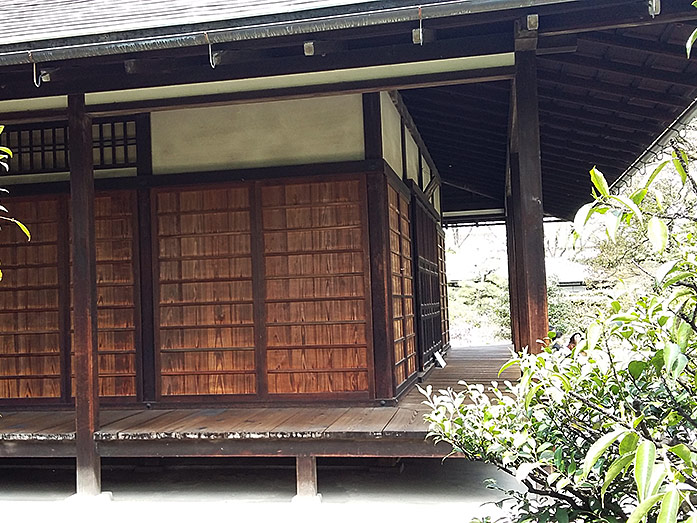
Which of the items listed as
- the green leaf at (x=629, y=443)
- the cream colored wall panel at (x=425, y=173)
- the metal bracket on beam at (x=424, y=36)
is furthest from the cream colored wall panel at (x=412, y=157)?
the green leaf at (x=629, y=443)

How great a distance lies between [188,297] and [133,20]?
244 centimetres

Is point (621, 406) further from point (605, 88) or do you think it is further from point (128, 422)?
point (128, 422)

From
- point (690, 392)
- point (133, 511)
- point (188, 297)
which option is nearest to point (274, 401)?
point (188, 297)

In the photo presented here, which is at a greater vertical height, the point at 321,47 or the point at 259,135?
the point at 321,47

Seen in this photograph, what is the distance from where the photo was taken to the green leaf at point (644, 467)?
3.59 feet

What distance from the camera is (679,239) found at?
5.15ft

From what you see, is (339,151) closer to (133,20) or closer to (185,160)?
(185,160)

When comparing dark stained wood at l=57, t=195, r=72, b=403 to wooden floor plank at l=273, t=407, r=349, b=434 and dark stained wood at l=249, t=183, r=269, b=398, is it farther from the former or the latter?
wooden floor plank at l=273, t=407, r=349, b=434

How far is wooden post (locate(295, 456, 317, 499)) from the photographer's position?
14.5 feet

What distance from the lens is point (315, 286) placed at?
548 cm

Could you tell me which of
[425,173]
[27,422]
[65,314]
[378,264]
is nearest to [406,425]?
[378,264]

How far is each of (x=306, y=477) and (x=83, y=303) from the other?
173 centimetres

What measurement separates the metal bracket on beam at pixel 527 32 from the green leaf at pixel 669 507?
9.91 ft

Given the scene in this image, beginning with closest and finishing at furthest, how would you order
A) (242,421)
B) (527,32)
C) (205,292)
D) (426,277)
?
(527,32) < (242,421) < (205,292) < (426,277)
